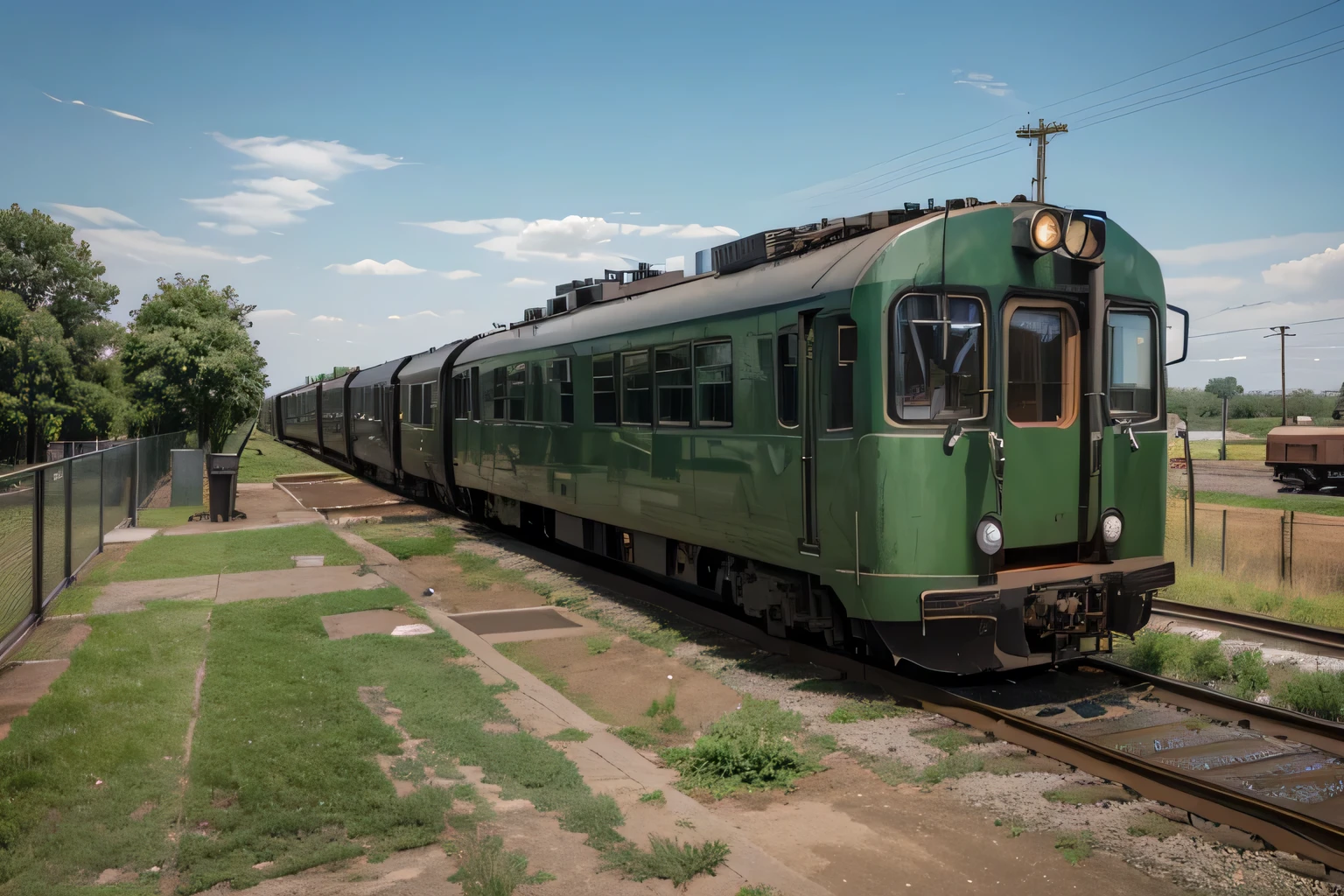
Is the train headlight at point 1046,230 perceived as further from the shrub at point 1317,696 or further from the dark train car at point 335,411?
the dark train car at point 335,411

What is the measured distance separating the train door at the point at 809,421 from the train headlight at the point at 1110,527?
2.15m

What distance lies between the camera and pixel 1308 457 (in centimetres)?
3559

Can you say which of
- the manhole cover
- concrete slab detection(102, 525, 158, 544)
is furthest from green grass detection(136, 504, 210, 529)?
the manhole cover

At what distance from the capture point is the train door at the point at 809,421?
→ 7.60 metres

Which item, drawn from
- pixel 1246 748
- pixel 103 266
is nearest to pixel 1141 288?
pixel 1246 748

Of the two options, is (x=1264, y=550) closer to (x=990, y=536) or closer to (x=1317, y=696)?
(x=1317, y=696)

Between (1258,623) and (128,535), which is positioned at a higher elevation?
(128,535)

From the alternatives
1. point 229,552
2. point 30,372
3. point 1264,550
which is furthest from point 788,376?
point 30,372

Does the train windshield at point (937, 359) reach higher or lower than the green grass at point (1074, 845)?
higher

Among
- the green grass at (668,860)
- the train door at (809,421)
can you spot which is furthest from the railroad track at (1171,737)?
the green grass at (668,860)

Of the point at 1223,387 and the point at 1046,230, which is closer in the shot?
the point at 1046,230

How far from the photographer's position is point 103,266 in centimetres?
6234

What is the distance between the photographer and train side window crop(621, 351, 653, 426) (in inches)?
415

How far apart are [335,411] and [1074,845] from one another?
35.1 meters
